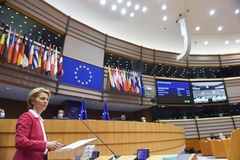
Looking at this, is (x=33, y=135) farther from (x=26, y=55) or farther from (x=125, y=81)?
(x=125, y=81)

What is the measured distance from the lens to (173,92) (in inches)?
444

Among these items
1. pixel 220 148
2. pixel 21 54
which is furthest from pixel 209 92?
pixel 21 54

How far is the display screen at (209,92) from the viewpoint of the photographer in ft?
38.6

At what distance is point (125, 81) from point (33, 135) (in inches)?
318

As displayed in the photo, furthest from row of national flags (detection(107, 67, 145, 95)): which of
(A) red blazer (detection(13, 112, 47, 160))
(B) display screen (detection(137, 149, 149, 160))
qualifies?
(A) red blazer (detection(13, 112, 47, 160))

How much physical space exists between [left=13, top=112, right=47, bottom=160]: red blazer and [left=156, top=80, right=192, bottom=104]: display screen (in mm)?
9909

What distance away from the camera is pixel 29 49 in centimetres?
621

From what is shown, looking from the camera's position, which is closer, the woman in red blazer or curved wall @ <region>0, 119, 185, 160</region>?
the woman in red blazer

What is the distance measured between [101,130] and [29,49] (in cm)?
405

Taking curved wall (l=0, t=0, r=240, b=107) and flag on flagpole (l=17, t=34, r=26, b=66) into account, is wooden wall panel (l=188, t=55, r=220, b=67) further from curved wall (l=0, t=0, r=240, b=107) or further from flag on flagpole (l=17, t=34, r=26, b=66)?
flag on flagpole (l=17, t=34, r=26, b=66)

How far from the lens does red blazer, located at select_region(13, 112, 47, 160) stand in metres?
1.18

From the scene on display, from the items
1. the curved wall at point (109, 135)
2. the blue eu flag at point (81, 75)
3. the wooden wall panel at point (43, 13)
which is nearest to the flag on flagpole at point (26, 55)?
the wooden wall panel at point (43, 13)

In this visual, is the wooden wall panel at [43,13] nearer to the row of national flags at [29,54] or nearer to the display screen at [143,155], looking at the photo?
the row of national flags at [29,54]

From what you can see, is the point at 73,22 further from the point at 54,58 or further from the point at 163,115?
the point at 163,115
